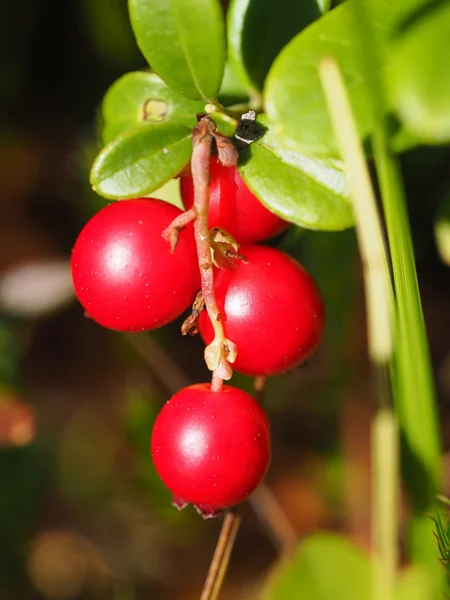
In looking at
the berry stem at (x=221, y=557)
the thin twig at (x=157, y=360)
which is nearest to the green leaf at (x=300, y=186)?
the berry stem at (x=221, y=557)

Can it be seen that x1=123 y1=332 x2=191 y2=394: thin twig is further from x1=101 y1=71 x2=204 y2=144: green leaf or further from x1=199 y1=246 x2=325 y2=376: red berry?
x1=199 y1=246 x2=325 y2=376: red berry

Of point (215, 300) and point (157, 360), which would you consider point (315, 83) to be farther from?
point (157, 360)

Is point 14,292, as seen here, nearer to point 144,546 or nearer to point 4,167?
point 4,167

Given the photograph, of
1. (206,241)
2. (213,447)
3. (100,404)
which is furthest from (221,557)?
(100,404)

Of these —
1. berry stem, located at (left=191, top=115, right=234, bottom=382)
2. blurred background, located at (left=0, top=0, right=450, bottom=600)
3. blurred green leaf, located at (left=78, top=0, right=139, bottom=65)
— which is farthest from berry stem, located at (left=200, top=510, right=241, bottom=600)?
blurred green leaf, located at (left=78, top=0, right=139, bottom=65)

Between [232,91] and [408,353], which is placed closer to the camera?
[408,353]

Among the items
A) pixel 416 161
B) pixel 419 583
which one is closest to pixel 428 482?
pixel 419 583

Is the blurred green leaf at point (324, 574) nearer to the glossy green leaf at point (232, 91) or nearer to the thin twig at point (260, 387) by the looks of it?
the thin twig at point (260, 387)
